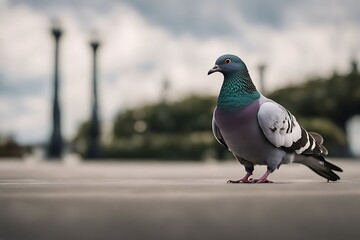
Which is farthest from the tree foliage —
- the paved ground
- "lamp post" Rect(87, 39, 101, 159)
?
the paved ground

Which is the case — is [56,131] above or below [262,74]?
below

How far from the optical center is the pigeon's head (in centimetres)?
481

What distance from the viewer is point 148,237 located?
5.76 ft

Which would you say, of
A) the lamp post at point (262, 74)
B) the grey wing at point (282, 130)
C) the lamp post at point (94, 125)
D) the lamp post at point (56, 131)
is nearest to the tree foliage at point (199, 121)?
the lamp post at point (94, 125)

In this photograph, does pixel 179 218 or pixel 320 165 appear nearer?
pixel 179 218

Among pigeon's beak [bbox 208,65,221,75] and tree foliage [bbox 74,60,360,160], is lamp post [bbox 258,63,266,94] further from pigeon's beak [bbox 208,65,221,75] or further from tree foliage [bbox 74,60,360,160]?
Result: pigeon's beak [bbox 208,65,221,75]

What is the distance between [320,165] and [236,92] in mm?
991

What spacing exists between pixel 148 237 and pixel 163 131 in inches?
1745

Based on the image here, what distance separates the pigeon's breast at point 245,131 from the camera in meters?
4.64

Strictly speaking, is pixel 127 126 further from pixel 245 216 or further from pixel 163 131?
pixel 245 216

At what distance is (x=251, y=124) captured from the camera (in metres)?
4.64

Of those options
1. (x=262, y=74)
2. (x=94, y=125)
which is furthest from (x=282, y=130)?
(x=262, y=74)

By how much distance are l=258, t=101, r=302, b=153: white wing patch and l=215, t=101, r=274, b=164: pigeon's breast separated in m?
0.05

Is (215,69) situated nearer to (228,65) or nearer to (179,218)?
(228,65)
